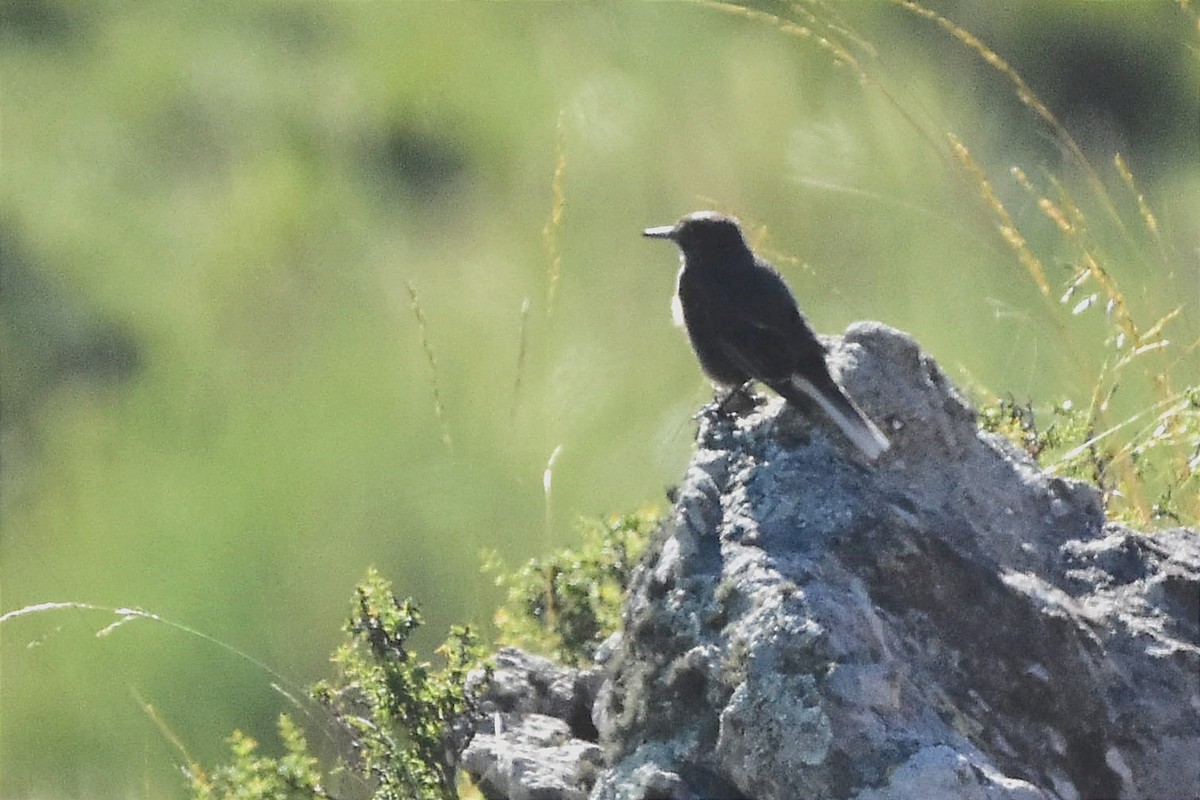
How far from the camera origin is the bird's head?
16.3 feet

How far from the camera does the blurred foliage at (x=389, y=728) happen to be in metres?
4.00

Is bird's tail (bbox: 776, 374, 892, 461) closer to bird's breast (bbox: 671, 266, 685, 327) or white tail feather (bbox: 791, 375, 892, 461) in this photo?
white tail feather (bbox: 791, 375, 892, 461)

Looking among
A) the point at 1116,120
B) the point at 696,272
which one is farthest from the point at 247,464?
the point at 1116,120

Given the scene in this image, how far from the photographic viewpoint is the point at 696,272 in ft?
16.3

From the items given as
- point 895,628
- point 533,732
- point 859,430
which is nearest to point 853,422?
point 859,430

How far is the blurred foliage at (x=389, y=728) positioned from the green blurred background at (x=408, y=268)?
25.9 inches

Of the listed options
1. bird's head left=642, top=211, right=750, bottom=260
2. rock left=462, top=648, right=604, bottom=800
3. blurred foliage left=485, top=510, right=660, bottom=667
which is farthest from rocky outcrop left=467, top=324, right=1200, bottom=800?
bird's head left=642, top=211, right=750, bottom=260

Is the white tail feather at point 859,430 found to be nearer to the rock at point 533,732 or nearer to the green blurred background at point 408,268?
the rock at point 533,732

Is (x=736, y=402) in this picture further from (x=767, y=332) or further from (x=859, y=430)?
(x=859, y=430)

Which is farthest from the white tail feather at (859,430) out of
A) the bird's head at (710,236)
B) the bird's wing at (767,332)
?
the bird's head at (710,236)

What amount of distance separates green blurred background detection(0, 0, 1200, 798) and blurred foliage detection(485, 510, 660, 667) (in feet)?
1.18

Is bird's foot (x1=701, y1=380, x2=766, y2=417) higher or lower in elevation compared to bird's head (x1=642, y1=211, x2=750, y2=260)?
lower

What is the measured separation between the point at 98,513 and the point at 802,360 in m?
3.24

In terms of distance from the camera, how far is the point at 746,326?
4512 millimetres
